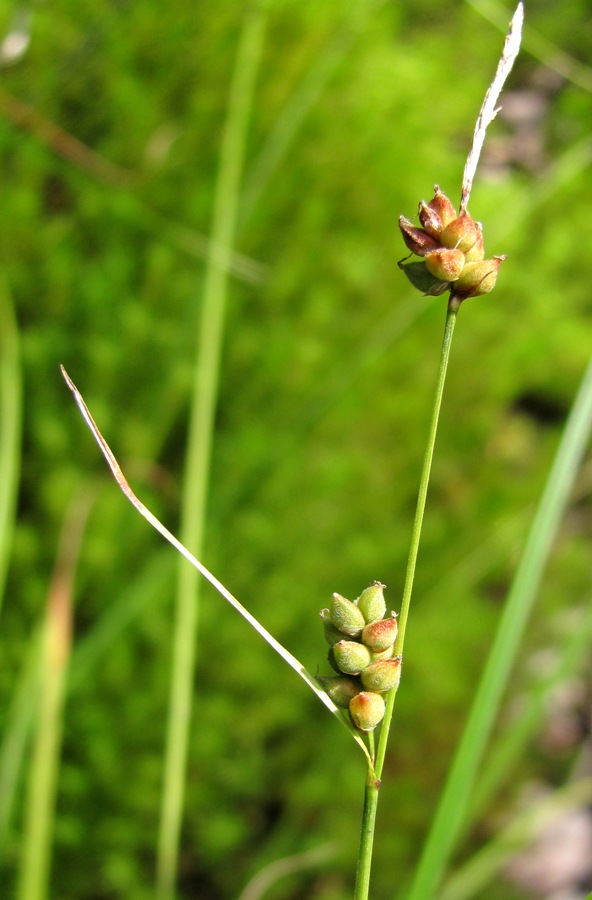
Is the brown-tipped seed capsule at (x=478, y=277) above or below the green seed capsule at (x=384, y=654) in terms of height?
above

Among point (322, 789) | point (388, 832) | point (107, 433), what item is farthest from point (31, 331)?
point (388, 832)

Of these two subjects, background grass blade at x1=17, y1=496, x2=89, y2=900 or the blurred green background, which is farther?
the blurred green background

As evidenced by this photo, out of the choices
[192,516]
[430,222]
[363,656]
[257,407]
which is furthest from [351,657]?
[257,407]

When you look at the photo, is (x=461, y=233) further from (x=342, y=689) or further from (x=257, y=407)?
(x=257, y=407)

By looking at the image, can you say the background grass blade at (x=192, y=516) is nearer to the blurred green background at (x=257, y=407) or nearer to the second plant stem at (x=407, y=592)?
the blurred green background at (x=257, y=407)

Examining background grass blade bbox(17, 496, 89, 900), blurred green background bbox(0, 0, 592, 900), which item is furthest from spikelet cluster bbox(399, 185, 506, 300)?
blurred green background bbox(0, 0, 592, 900)

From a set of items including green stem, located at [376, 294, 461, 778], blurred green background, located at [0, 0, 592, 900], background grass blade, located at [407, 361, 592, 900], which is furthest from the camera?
blurred green background, located at [0, 0, 592, 900]

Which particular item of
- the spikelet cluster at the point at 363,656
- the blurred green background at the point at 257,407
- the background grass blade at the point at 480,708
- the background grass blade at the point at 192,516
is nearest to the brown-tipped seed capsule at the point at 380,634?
the spikelet cluster at the point at 363,656

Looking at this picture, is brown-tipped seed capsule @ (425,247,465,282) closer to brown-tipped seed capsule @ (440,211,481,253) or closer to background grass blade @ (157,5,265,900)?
brown-tipped seed capsule @ (440,211,481,253)

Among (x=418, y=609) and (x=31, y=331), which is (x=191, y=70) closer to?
(x=31, y=331)
